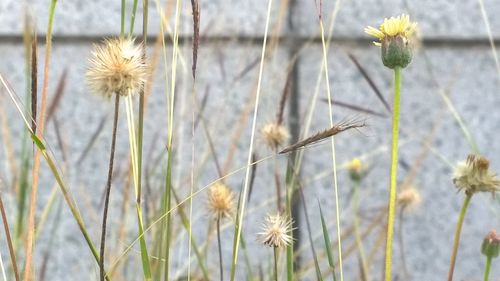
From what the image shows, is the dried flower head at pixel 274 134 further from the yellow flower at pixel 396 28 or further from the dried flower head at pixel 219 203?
the yellow flower at pixel 396 28

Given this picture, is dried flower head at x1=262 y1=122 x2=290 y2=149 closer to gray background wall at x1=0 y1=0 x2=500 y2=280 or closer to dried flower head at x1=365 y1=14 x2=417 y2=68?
dried flower head at x1=365 y1=14 x2=417 y2=68

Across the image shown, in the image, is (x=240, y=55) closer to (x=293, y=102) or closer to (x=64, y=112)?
(x=293, y=102)

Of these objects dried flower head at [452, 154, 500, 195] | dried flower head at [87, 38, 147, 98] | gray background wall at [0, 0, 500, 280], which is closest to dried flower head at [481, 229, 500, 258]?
dried flower head at [452, 154, 500, 195]

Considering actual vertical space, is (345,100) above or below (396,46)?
above

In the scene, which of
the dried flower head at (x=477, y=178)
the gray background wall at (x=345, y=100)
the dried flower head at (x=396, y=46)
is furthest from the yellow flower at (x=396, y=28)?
the gray background wall at (x=345, y=100)

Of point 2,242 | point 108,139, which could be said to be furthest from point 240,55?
point 2,242

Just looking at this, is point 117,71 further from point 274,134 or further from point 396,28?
point 274,134

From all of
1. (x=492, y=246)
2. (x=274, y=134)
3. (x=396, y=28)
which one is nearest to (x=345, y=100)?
(x=274, y=134)
